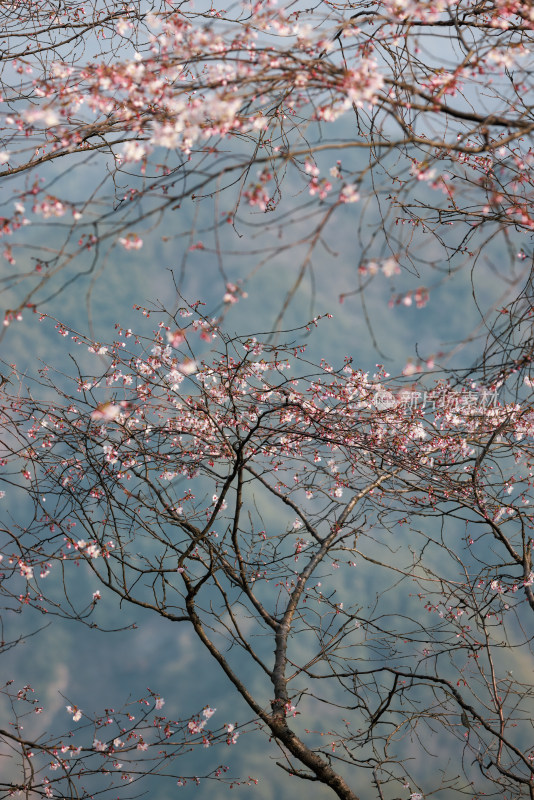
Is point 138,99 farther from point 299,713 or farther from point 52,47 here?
point 299,713

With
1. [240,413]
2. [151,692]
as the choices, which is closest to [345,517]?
[240,413]

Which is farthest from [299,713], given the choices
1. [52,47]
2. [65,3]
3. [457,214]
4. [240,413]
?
[65,3]

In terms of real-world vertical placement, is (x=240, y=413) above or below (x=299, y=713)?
above

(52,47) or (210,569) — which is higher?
(52,47)

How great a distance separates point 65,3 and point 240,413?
3617 mm

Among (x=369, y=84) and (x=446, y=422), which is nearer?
(x=369, y=84)

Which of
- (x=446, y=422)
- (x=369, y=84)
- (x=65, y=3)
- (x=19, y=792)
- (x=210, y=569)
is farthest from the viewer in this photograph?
(x=65, y=3)

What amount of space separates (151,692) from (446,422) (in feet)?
8.92

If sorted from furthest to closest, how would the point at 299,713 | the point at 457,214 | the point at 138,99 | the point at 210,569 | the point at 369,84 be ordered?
1. the point at 457,214
2. the point at 299,713
3. the point at 210,569
4. the point at 138,99
5. the point at 369,84

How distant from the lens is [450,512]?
4328 mm

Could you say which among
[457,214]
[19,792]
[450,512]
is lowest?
[19,792]

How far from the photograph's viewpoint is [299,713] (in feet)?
13.4

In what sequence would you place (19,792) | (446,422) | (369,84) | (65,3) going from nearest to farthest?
(369,84) < (19,792) < (446,422) < (65,3)

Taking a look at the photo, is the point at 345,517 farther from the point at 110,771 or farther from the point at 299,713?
the point at 110,771
